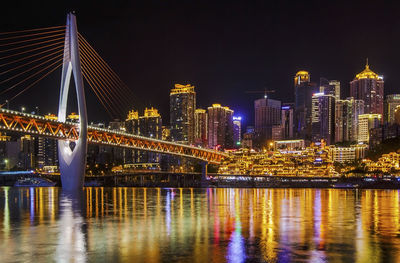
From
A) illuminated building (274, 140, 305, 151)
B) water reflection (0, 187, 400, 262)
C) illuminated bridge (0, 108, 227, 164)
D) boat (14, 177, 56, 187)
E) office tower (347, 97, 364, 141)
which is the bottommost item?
boat (14, 177, 56, 187)

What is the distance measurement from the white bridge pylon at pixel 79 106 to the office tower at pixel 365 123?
5958 inches

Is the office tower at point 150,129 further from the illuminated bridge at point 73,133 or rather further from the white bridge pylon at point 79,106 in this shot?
the white bridge pylon at point 79,106

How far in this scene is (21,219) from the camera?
24.8m

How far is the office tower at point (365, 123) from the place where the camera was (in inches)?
7173

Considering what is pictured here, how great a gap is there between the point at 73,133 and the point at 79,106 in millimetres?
6996

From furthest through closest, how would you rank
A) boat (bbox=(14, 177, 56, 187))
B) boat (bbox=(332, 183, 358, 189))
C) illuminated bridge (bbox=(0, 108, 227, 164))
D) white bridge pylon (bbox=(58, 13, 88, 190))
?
1. boat (bbox=(14, 177, 56, 187))
2. boat (bbox=(332, 183, 358, 189))
3. white bridge pylon (bbox=(58, 13, 88, 190))
4. illuminated bridge (bbox=(0, 108, 227, 164))

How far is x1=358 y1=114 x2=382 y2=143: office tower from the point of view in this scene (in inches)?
7173

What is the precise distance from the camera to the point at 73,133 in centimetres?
6094

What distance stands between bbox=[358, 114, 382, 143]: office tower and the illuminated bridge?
99024 millimetres

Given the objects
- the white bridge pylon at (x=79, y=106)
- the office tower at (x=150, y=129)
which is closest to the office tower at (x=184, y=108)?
the office tower at (x=150, y=129)

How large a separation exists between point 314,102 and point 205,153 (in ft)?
306

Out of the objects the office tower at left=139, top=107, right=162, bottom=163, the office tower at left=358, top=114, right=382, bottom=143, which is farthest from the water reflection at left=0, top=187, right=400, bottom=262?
the office tower at left=358, top=114, right=382, bottom=143

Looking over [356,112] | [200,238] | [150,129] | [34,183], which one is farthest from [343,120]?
[200,238]

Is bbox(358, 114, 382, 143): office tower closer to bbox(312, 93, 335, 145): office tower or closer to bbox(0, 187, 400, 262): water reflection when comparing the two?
bbox(312, 93, 335, 145): office tower
